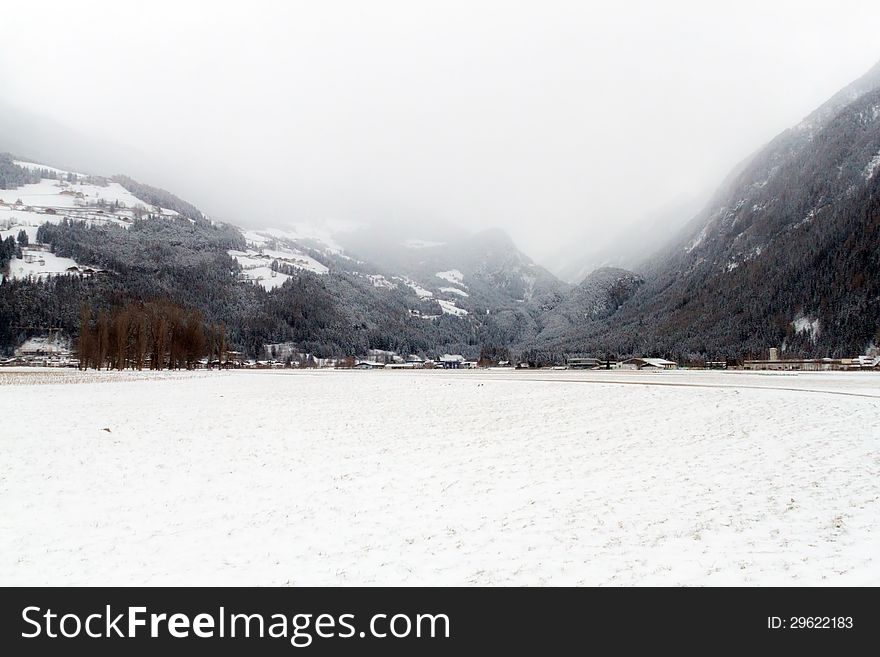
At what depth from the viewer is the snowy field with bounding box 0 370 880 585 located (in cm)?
809

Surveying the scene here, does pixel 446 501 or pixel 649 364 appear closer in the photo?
pixel 446 501

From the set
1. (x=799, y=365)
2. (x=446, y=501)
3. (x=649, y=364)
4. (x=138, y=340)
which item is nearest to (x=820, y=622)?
(x=446, y=501)

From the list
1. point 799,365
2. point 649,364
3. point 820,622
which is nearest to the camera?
point 820,622

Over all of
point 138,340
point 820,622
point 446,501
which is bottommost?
point 820,622

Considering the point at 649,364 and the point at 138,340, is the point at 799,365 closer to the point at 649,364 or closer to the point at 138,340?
the point at 649,364

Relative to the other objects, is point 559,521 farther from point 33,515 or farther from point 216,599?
point 33,515

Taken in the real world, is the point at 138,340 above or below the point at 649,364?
above

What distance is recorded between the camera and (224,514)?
36.3 ft

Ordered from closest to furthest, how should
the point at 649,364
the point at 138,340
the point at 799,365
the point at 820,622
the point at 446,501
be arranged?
1. the point at 820,622
2. the point at 446,501
3. the point at 138,340
4. the point at 799,365
5. the point at 649,364

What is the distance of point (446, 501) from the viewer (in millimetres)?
11758

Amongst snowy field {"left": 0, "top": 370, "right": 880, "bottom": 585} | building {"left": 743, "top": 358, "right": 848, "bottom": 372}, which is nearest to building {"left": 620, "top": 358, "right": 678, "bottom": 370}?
building {"left": 743, "top": 358, "right": 848, "bottom": 372}

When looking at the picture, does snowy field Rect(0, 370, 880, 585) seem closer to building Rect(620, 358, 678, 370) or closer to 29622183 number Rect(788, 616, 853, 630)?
29622183 number Rect(788, 616, 853, 630)

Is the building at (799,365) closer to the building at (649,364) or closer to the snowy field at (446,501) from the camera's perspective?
the building at (649,364)

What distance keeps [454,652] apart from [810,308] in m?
211
